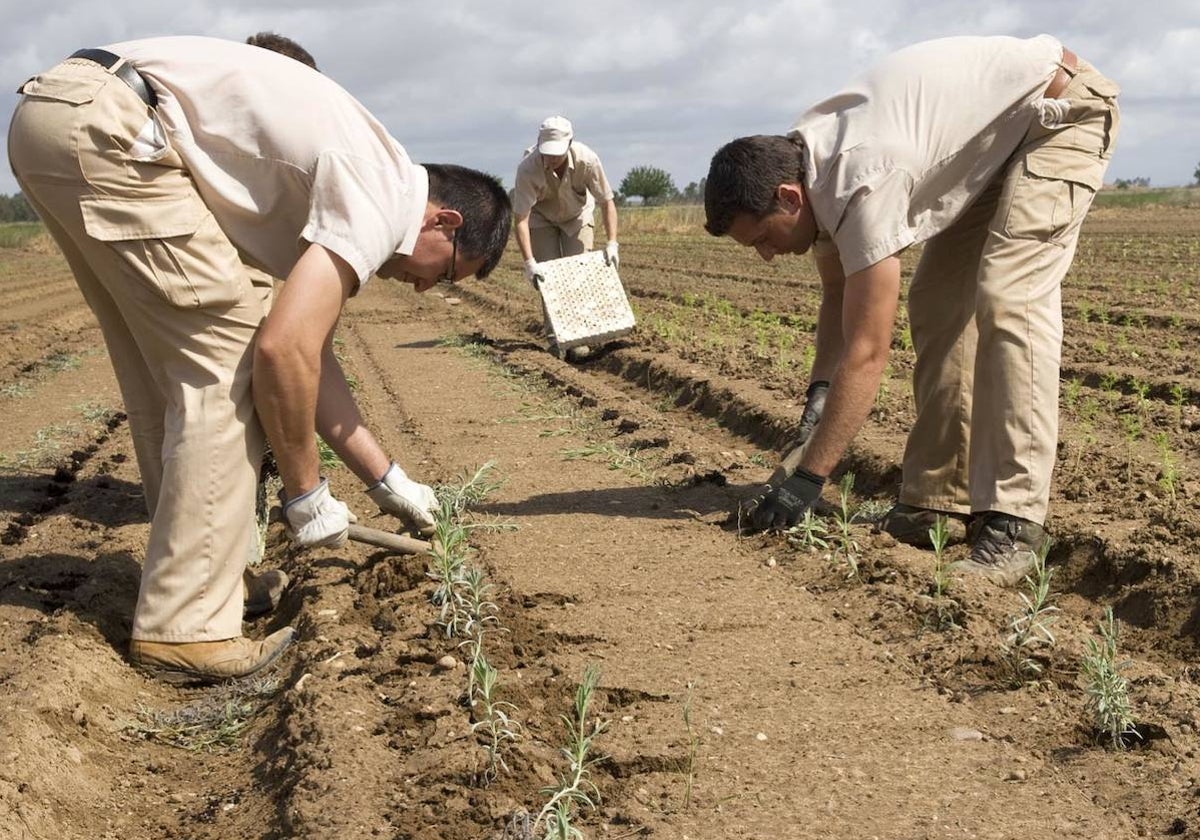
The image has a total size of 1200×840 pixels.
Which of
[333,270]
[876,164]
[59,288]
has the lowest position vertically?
[59,288]

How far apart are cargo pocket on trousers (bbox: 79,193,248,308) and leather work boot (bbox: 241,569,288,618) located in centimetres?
122

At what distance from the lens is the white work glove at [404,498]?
13.3 feet

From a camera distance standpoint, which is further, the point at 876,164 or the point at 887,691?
the point at 876,164

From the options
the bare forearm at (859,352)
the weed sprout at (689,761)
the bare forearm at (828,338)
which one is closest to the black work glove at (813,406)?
the bare forearm at (828,338)

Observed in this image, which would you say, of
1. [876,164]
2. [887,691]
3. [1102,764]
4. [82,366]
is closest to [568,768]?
[887,691]

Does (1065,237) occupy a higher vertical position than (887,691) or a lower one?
higher

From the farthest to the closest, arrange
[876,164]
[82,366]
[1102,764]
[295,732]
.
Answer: [82,366] → [876,164] → [295,732] → [1102,764]

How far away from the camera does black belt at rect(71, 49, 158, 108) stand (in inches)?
127

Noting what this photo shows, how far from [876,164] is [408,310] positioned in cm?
1103

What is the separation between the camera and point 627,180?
80750mm

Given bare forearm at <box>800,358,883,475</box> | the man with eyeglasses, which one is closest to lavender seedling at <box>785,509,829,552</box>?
bare forearm at <box>800,358,883,475</box>

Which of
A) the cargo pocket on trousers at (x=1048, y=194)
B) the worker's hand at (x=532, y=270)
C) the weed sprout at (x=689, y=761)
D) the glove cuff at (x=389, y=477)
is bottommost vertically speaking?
the weed sprout at (x=689, y=761)

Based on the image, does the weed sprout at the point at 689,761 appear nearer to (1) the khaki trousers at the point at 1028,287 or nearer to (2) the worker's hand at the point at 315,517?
(2) the worker's hand at the point at 315,517

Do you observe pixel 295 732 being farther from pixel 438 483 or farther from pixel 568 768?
pixel 438 483
